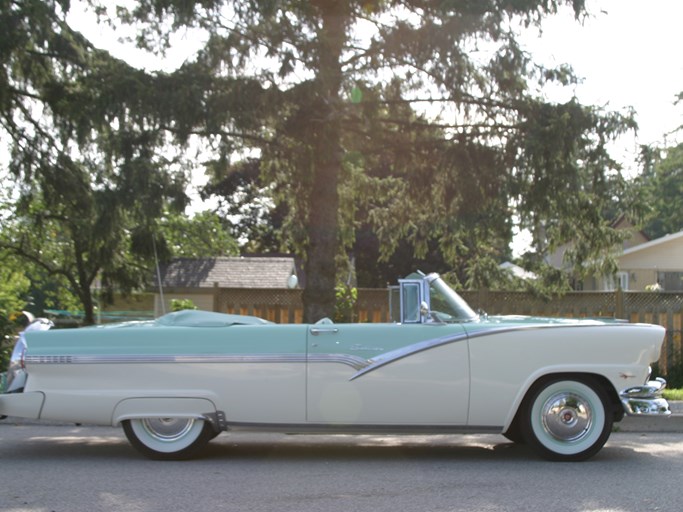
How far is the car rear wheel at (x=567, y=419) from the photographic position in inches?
275

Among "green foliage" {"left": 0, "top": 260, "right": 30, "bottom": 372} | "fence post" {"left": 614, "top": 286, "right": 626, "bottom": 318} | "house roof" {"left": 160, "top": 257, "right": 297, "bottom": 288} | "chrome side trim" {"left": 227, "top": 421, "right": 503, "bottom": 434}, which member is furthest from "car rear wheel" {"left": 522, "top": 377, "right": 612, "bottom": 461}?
"house roof" {"left": 160, "top": 257, "right": 297, "bottom": 288}

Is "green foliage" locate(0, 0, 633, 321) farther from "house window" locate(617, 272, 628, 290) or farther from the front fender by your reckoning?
the front fender

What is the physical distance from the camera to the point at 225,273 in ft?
97.2

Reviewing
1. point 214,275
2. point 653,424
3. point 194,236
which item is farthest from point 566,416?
point 214,275

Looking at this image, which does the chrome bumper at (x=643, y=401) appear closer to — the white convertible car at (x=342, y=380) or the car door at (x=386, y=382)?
the white convertible car at (x=342, y=380)

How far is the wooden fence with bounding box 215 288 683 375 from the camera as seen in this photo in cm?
1368

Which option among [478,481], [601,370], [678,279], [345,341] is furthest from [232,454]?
[678,279]

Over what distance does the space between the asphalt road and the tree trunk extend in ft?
14.1

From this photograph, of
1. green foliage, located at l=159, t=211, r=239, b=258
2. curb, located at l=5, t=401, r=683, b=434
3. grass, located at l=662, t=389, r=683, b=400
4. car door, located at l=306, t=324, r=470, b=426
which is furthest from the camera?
green foliage, located at l=159, t=211, r=239, b=258

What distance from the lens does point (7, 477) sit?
635 centimetres

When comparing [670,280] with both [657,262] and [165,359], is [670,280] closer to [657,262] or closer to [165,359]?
[657,262]

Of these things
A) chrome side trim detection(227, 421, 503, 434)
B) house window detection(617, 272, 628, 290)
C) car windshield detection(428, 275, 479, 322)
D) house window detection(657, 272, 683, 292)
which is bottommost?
chrome side trim detection(227, 421, 503, 434)

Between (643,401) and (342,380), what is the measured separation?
7.72 ft

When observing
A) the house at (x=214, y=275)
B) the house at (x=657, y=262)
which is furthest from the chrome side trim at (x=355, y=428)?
the house at (x=657, y=262)
